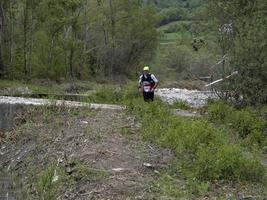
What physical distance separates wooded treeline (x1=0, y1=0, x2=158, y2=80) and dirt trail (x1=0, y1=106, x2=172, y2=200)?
2416cm

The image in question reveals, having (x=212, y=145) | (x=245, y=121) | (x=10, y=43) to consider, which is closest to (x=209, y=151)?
(x=212, y=145)

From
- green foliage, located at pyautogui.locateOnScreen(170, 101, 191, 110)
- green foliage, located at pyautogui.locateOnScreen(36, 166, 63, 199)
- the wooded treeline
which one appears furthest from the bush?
the wooded treeline

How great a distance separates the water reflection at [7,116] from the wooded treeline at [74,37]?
70.9 feet

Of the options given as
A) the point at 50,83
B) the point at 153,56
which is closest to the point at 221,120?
the point at 50,83

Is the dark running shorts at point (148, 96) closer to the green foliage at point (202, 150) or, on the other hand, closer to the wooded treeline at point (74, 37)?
the green foliage at point (202, 150)

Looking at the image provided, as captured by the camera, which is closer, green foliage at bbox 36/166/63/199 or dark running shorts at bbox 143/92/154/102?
green foliage at bbox 36/166/63/199

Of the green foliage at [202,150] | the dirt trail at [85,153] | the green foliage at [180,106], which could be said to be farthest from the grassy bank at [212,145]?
the green foliage at [180,106]

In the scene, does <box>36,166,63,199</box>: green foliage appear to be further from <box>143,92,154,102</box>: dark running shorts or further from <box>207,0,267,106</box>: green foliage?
<box>207,0,267,106</box>: green foliage

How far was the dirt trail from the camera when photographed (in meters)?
11.2

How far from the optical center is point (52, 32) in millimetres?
46469

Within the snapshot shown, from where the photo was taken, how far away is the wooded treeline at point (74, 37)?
43156mm

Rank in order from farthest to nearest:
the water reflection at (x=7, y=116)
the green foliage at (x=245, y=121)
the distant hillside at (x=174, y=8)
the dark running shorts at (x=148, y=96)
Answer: the distant hillside at (x=174, y=8) < the dark running shorts at (x=148, y=96) < the water reflection at (x=7, y=116) < the green foliage at (x=245, y=121)

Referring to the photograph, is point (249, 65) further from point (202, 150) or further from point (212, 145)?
point (202, 150)

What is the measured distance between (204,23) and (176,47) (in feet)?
144
